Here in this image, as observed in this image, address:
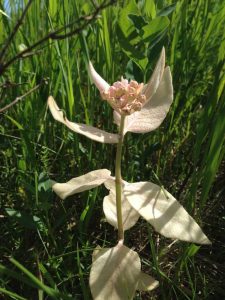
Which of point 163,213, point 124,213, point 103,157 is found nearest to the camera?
point 163,213

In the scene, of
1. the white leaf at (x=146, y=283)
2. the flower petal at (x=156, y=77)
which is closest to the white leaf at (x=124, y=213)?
the white leaf at (x=146, y=283)

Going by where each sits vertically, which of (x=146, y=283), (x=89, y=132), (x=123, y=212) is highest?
(x=89, y=132)

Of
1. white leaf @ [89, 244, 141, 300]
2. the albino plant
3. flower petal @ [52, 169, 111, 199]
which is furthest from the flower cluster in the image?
white leaf @ [89, 244, 141, 300]

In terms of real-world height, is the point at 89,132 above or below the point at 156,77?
below

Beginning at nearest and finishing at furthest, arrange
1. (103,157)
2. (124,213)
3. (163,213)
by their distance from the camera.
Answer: (163,213) < (124,213) < (103,157)

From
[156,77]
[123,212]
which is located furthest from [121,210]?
[156,77]

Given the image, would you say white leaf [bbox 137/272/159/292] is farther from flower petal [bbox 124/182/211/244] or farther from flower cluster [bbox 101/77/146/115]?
flower cluster [bbox 101/77/146/115]

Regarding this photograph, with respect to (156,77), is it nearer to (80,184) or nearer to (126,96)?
(126,96)

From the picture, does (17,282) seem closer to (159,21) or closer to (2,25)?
(159,21)
